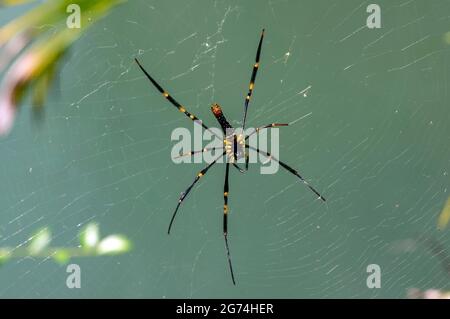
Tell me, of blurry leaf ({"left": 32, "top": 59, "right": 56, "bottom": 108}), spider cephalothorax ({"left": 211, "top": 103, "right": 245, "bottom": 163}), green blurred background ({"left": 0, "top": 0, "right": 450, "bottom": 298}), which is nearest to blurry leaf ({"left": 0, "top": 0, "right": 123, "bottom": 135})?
blurry leaf ({"left": 32, "top": 59, "right": 56, "bottom": 108})

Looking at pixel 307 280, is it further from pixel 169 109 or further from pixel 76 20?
pixel 76 20

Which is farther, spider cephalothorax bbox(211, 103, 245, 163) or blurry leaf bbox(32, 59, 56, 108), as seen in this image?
spider cephalothorax bbox(211, 103, 245, 163)

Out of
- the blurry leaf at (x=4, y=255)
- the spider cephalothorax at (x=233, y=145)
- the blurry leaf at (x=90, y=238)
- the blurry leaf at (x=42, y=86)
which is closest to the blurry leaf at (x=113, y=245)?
the blurry leaf at (x=90, y=238)

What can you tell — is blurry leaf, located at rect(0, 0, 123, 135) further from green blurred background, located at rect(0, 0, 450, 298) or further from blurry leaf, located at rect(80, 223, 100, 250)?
green blurred background, located at rect(0, 0, 450, 298)

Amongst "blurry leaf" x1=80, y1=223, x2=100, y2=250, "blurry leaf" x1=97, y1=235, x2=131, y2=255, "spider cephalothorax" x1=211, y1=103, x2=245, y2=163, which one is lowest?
"blurry leaf" x1=97, y1=235, x2=131, y2=255

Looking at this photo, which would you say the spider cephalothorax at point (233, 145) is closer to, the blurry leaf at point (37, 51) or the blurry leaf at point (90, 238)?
the blurry leaf at point (90, 238)

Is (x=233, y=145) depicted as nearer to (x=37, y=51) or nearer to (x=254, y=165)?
(x=254, y=165)

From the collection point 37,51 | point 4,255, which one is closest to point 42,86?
point 37,51

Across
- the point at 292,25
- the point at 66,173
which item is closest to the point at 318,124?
the point at 292,25
